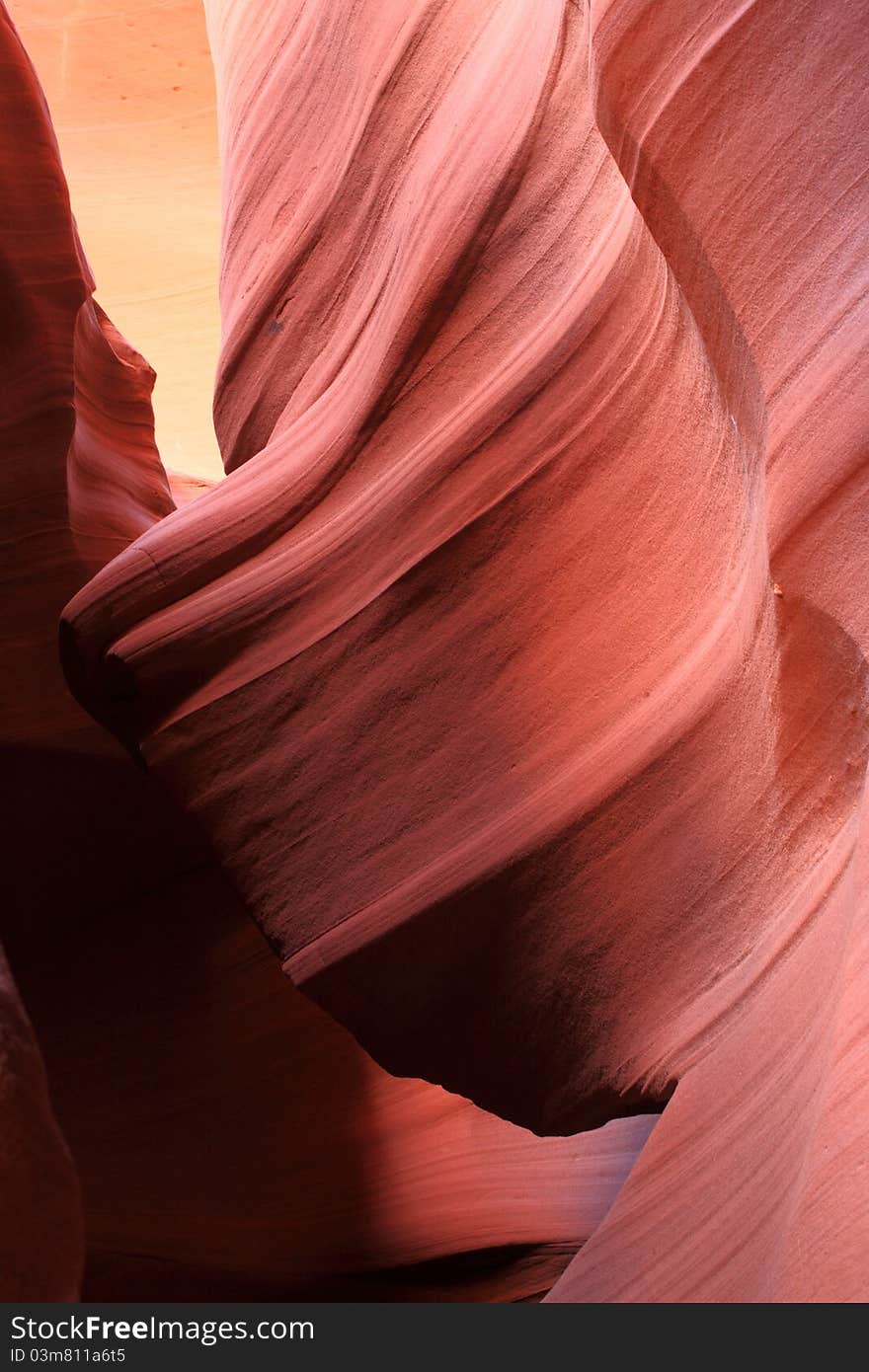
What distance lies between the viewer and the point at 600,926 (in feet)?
3.72

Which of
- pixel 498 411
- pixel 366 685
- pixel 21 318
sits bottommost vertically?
pixel 21 318

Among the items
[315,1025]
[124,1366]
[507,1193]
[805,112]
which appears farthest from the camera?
[315,1025]

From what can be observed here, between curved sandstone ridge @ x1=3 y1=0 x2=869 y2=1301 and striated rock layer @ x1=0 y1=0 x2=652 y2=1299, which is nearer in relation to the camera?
curved sandstone ridge @ x1=3 y1=0 x2=869 y2=1301

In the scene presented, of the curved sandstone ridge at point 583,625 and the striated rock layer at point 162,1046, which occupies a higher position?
the curved sandstone ridge at point 583,625

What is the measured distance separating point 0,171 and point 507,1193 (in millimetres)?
1639

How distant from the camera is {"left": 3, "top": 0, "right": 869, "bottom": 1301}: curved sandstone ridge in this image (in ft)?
3.42

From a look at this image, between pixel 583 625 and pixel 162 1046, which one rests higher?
pixel 583 625

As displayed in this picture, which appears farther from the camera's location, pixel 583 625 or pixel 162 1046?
pixel 162 1046

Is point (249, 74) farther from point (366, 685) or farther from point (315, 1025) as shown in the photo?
point (315, 1025)

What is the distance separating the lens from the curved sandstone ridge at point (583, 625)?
1043 mm

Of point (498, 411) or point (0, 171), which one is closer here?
point (498, 411)

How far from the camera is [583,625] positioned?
117cm

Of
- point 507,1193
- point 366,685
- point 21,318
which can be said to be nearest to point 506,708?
point 366,685

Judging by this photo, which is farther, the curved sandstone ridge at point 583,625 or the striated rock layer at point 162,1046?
the striated rock layer at point 162,1046
